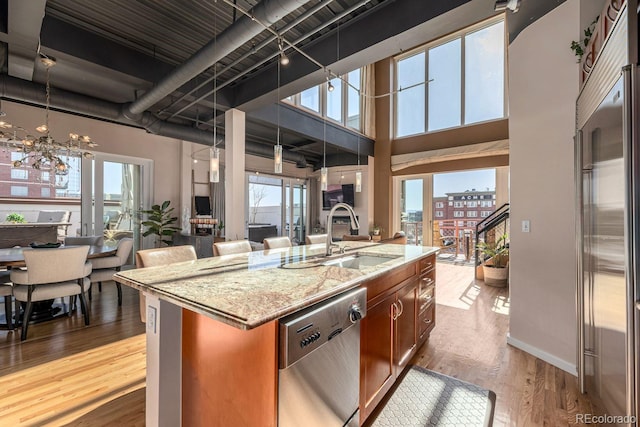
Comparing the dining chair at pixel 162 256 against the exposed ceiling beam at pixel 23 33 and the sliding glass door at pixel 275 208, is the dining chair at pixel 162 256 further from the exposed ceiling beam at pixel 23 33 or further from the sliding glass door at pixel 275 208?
the sliding glass door at pixel 275 208

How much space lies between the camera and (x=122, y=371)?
2.32m

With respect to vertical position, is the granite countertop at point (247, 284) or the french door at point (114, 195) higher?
the french door at point (114, 195)

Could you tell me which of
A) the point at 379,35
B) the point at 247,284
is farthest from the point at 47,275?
the point at 379,35

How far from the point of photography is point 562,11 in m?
2.41

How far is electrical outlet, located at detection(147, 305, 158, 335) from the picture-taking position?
1.47m

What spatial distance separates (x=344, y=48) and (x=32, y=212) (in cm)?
655

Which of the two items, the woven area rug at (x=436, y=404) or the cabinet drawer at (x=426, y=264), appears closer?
the woven area rug at (x=436, y=404)

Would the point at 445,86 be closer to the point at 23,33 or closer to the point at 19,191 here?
the point at 23,33

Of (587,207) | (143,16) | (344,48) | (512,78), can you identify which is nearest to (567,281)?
(587,207)

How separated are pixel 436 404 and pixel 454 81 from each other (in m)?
6.95

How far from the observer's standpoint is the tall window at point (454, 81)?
613 cm

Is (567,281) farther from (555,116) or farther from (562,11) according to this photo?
(562,11)

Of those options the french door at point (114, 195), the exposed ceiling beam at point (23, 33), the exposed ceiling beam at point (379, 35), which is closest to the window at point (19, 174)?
the french door at point (114, 195)

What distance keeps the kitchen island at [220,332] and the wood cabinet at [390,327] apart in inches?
6.7
